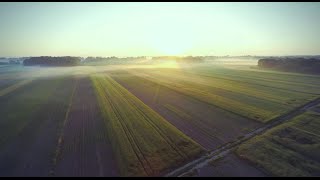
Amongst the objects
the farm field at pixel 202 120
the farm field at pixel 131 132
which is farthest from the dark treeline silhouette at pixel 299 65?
the farm field at pixel 202 120

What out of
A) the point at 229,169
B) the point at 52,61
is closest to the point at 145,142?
the point at 229,169

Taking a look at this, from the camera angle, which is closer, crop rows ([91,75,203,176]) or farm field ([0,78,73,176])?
crop rows ([91,75,203,176])

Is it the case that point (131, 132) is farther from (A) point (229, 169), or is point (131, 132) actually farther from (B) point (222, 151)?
(A) point (229, 169)

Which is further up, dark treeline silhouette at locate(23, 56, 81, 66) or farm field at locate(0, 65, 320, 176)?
dark treeline silhouette at locate(23, 56, 81, 66)

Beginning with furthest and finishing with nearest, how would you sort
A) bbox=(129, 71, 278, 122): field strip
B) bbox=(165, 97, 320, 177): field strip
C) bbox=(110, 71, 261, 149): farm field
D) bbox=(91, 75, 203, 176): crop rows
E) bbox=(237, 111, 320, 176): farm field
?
bbox=(129, 71, 278, 122): field strip → bbox=(110, 71, 261, 149): farm field → bbox=(91, 75, 203, 176): crop rows → bbox=(165, 97, 320, 177): field strip → bbox=(237, 111, 320, 176): farm field

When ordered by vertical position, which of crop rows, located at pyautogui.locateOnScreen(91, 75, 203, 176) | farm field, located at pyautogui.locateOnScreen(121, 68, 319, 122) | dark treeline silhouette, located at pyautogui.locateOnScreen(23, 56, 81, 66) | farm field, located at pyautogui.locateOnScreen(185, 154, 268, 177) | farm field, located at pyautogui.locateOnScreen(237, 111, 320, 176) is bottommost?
farm field, located at pyautogui.locateOnScreen(185, 154, 268, 177)

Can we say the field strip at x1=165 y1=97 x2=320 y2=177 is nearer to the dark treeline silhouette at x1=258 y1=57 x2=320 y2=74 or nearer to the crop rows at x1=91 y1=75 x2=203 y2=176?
the crop rows at x1=91 y1=75 x2=203 y2=176

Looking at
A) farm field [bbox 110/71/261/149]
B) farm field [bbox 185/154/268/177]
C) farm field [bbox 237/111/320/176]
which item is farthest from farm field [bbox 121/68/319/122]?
farm field [bbox 185/154/268/177]

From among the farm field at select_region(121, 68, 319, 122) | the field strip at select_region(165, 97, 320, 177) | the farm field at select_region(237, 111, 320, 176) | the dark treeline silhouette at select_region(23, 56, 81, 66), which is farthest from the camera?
the dark treeline silhouette at select_region(23, 56, 81, 66)
